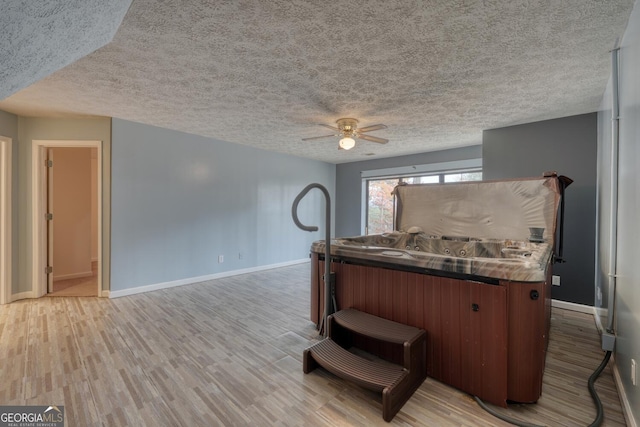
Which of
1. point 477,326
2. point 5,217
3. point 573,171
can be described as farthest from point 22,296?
point 573,171

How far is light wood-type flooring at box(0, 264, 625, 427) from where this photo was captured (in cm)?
140

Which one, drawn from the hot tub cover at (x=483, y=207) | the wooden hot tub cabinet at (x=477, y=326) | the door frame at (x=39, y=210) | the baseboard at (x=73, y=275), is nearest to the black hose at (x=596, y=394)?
the wooden hot tub cabinet at (x=477, y=326)

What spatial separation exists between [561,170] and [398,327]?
3.05m

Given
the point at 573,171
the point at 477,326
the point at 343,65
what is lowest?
the point at 477,326

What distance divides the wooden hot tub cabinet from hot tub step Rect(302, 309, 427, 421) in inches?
4.1

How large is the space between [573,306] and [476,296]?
8.48ft

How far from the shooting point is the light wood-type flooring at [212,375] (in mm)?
1402

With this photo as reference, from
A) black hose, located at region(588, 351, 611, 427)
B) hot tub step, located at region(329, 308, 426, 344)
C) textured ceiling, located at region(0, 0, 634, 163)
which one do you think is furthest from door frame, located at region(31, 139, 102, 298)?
black hose, located at region(588, 351, 611, 427)

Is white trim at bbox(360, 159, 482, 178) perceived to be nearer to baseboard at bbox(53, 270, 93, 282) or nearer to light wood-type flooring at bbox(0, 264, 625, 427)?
light wood-type flooring at bbox(0, 264, 625, 427)

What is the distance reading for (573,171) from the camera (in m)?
3.09

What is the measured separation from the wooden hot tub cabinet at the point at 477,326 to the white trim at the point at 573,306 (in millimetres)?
2165

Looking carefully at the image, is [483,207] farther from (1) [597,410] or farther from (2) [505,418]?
(2) [505,418]

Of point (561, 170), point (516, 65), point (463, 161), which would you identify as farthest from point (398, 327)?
point (463, 161)

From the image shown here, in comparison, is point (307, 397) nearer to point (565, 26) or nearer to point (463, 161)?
point (565, 26)
